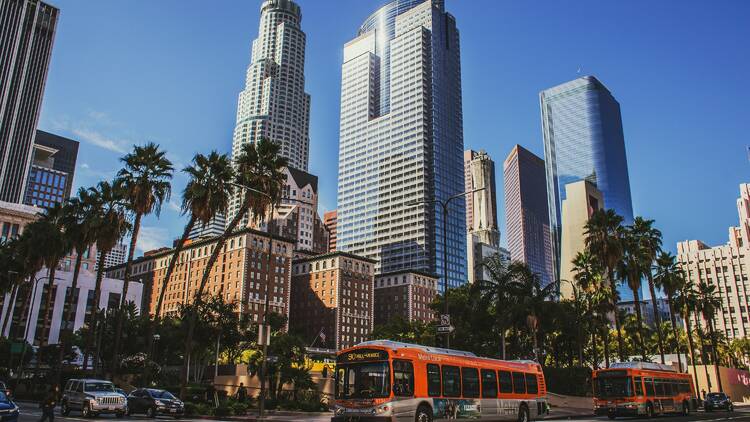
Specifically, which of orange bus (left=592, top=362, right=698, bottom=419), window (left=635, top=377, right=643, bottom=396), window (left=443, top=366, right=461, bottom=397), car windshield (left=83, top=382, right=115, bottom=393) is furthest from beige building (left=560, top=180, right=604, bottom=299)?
car windshield (left=83, top=382, right=115, bottom=393)

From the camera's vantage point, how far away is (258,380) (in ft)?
147

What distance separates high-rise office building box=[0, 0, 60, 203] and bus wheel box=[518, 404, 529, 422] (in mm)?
163153

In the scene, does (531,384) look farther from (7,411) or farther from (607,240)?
(607,240)

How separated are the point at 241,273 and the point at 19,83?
84.1 m

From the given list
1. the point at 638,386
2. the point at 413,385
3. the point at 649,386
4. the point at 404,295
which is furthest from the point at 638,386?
the point at 404,295

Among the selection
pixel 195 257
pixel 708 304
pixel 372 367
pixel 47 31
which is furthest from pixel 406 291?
pixel 372 367

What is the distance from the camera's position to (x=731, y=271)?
149 metres

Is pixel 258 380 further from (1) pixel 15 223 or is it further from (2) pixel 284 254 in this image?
(2) pixel 284 254

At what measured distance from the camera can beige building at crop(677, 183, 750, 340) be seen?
144 metres

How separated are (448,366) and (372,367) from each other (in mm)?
4047

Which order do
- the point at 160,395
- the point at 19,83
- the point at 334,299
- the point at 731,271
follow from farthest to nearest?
the point at 334,299, the point at 19,83, the point at 731,271, the point at 160,395

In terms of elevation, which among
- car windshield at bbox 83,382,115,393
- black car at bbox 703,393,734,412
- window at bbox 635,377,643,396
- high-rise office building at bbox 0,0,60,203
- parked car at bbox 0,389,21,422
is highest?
high-rise office building at bbox 0,0,60,203

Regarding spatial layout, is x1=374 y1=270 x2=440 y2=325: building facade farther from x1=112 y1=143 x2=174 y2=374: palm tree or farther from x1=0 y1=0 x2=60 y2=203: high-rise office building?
x1=112 y1=143 x2=174 y2=374: palm tree

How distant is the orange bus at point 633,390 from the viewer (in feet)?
109
